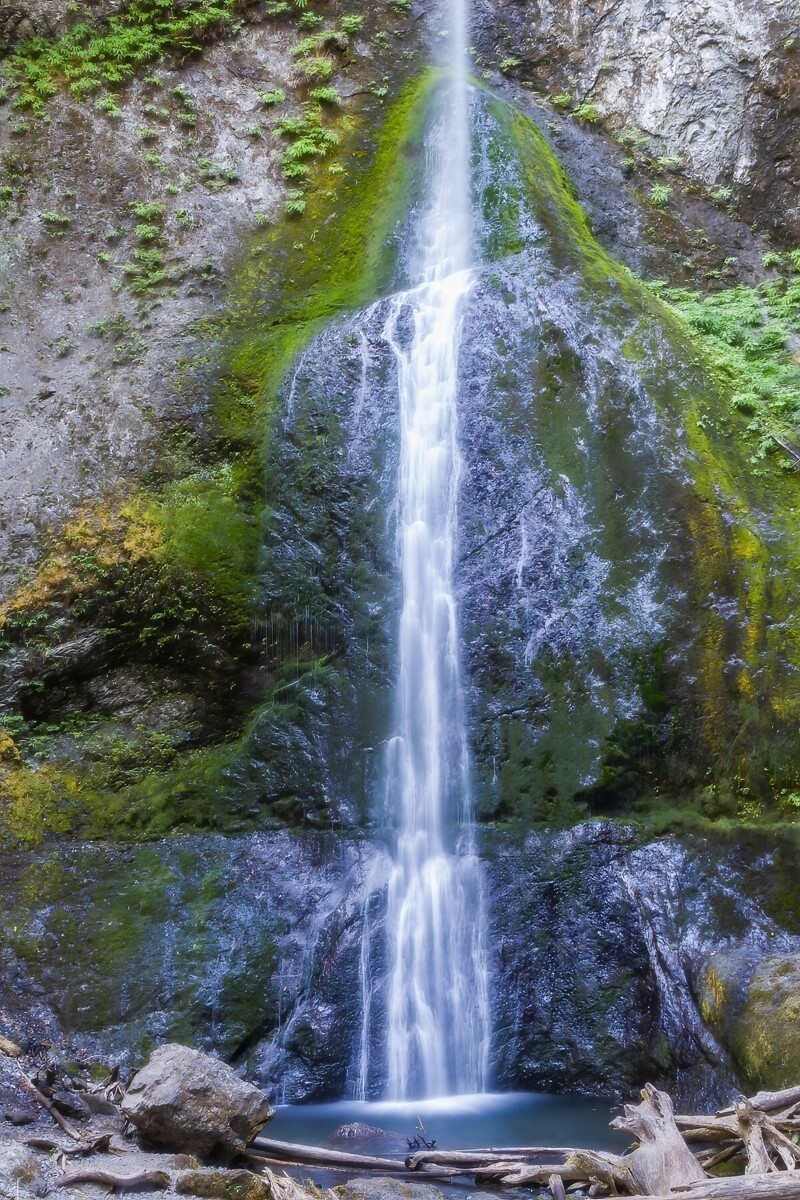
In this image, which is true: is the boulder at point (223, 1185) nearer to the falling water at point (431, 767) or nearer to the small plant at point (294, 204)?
the falling water at point (431, 767)

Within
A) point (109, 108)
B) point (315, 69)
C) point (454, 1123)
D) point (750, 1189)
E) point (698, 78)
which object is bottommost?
point (454, 1123)

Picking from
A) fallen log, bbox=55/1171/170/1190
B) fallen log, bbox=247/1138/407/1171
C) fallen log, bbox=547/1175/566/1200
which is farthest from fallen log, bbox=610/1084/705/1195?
fallen log, bbox=55/1171/170/1190

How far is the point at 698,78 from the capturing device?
12984mm

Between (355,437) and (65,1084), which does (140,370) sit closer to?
(355,437)

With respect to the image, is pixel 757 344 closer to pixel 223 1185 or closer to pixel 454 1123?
pixel 454 1123

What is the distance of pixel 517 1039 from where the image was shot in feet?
22.7

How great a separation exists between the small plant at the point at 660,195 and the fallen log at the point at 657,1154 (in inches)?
437

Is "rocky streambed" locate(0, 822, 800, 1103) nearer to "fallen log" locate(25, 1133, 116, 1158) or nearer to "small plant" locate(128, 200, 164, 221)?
"fallen log" locate(25, 1133, 116, 1158)

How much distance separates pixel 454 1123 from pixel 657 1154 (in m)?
2.11

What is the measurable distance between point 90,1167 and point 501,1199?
2.04 meters

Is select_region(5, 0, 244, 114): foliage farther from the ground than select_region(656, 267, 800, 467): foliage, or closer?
farther from the ground

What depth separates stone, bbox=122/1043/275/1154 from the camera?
4.94 m

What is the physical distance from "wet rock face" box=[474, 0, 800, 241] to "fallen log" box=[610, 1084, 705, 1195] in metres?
11.4

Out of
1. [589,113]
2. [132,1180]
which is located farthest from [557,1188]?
[589,113]
